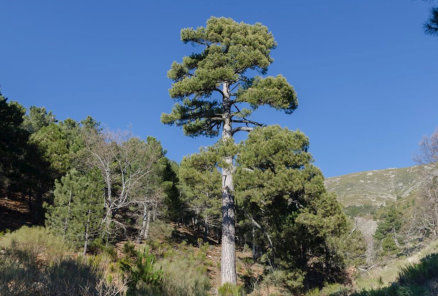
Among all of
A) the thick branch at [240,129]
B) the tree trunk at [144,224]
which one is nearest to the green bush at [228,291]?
the thick branch at [240,129]

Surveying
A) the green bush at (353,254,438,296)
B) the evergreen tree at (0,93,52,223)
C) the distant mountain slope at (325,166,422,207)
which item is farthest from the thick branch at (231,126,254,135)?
the distant mountain slope at (325,166,422,207)

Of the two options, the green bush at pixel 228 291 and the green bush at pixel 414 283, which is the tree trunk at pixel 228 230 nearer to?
the green bush at pixel 228 291

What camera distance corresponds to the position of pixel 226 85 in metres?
11.5

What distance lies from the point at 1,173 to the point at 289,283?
1769 cm

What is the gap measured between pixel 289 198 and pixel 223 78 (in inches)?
188

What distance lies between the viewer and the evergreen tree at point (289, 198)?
30.8 feet

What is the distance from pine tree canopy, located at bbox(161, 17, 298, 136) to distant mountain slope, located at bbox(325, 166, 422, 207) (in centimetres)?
13418

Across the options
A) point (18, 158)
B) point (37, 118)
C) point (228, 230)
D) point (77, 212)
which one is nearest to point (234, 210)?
point (228, 230)

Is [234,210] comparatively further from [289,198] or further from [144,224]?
[144,224]

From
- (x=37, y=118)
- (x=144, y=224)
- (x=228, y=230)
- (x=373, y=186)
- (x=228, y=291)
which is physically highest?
(x=373, y=186)

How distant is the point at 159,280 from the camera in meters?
6.97

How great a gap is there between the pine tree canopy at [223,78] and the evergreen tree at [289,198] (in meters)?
1.30

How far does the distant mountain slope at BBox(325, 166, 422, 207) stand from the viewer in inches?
5591

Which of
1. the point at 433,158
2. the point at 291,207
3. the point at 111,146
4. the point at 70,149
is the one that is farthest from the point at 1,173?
the point at 433,158
